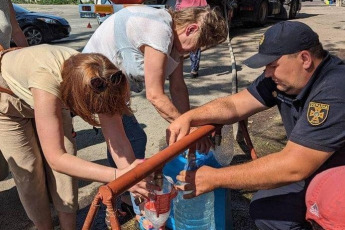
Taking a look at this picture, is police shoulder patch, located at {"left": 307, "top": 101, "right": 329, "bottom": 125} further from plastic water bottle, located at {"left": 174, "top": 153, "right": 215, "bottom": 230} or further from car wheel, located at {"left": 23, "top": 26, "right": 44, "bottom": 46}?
car wheel, located at {"left": 23, "top": 26, "right": 44, "bottom": 46}

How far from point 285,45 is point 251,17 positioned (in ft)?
36.5

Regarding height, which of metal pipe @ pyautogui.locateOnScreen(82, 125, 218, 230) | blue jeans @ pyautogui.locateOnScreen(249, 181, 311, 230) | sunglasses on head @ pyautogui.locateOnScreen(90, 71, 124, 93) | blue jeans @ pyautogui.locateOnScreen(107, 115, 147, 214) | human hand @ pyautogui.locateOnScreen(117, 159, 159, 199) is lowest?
blue jeans @ pyautogui.locateOnScreen(249, 181, 311, 230)

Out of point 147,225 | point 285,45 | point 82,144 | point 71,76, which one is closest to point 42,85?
point 71,76

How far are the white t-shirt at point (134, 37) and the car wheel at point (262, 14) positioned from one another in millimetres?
10876

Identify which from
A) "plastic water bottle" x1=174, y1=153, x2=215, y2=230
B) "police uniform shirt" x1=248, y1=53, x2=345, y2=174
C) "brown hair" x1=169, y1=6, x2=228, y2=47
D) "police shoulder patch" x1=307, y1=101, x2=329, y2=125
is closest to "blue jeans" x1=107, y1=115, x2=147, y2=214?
"plastic water bottle" x1=174, y1=153, x2=215, y2=230

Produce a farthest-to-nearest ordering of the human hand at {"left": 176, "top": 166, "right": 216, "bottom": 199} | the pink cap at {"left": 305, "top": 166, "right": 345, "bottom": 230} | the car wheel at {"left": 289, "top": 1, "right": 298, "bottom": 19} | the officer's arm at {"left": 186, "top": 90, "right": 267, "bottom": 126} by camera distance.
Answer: the car wheel at {"left": 289, "top": 1, "right": 298, "bottom": 19}
the officer's arm at {"left": 186, "top": 90, "right": 267, "bottom": 126}
the human hand at {"left": 176, "top": 166, "right": 216, "bottom": 199}
the pink cap at {"left": 305, "top": 166, "right": 345, "bottom": 230}

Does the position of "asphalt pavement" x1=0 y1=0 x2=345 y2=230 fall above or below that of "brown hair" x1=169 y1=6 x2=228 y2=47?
below

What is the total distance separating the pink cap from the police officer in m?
0.13

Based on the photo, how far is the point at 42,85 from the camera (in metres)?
1.91

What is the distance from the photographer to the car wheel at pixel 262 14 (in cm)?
1276

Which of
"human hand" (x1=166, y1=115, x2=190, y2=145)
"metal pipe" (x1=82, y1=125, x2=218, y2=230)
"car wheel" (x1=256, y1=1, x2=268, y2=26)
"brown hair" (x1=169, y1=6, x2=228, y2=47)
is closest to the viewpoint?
"metal pipe" (x1=82, y1=125, x2=218, y2=230)

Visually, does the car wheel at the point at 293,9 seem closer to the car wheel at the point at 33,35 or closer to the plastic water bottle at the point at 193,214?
the car wheel at the point at 33,35

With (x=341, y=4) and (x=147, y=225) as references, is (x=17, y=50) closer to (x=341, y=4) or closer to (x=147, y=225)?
(x=147, y=225)

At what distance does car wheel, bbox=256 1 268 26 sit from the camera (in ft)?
41.9
